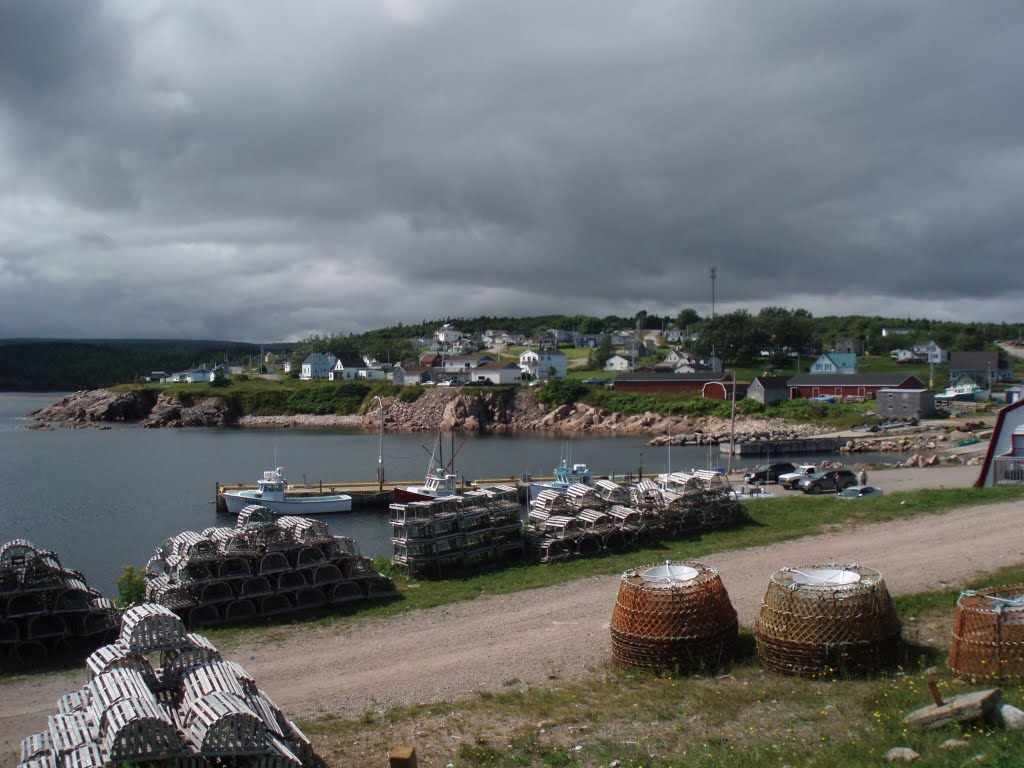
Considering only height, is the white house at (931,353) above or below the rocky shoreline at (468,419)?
above

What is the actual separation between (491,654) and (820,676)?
5.58 m

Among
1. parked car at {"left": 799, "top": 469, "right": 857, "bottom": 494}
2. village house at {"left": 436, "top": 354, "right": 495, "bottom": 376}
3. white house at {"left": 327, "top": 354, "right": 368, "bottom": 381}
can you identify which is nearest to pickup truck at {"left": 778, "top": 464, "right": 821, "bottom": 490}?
parked car at {"left": 799, "top": 469, "right": 857, "bottom": 494}

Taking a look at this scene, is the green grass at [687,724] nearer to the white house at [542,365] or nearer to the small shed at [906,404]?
the small shed at [906,404]

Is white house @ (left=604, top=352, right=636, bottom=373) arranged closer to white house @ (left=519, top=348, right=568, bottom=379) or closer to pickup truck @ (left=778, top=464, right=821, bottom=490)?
white house @ (left=519, top=348, right=568, bottom=379)

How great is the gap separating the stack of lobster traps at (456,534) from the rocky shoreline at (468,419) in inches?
1959

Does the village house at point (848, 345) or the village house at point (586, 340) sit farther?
the village house at point (586, 340)

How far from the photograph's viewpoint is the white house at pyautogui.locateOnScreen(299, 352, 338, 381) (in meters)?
148

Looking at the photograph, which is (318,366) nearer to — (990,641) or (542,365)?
(542,365)

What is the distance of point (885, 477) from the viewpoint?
41.8 m

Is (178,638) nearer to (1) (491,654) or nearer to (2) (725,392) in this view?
Result: (1) (491,654)

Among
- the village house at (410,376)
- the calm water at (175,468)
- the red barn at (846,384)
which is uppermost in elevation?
the village house at (410,376)

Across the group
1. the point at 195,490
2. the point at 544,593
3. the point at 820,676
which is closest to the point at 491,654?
the point at 544,593

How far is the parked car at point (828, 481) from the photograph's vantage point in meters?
→ 37.3

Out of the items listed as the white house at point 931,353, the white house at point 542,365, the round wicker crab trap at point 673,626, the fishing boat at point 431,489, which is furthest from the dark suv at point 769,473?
the white house at point 931,353
